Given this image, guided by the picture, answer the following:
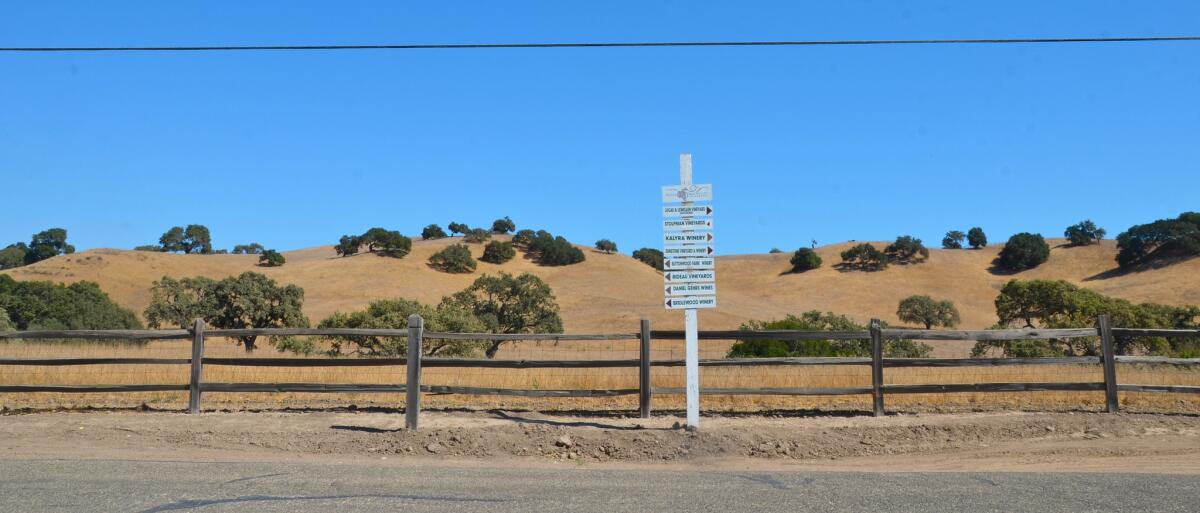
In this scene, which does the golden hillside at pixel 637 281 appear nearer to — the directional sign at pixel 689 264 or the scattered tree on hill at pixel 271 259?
the scattered tree on hill at pixel 271 259

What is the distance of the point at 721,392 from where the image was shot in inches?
464

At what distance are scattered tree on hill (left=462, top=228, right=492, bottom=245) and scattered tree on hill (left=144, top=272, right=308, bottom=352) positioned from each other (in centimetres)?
5413

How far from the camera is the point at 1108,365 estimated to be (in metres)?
12.4

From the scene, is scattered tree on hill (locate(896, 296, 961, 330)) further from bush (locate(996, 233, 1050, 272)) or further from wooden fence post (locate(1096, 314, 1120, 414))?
wooden fence post (locate(1096, 314, 1120, 414))

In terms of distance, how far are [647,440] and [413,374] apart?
3313 mm

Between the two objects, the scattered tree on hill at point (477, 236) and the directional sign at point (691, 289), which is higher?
the scattered tree on hill at point (477, 236)

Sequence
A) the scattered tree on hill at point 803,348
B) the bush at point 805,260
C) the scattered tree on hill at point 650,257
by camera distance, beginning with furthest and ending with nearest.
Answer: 1. the scattered tree on hill at point 650,257
2. the bush at point 805,260
3. the scattered tree on hill at point 803,348

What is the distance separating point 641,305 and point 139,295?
36.8 m

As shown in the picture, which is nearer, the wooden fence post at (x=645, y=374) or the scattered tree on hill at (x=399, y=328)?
the wooden fence post at (x=645, y=374)

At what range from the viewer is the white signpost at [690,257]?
10711mm

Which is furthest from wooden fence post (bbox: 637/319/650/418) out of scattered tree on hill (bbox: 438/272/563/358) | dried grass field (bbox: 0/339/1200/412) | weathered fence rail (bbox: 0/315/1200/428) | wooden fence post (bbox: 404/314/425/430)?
scattered tree on hill (bbox: 438/272/563/358)

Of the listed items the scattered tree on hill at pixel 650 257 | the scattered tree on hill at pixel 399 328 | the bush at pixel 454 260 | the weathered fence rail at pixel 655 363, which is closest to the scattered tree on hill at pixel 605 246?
the scattered tree on hill at pixel 650 257

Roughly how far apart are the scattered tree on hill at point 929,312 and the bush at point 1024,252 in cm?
3581

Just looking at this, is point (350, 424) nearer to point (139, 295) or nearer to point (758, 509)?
point (758, 509)
